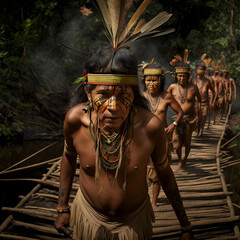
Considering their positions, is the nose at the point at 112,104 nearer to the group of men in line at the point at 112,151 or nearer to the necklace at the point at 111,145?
the group of men in line at the point at 112,151

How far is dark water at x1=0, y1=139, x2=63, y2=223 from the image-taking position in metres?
5.00

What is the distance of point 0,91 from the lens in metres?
8.31

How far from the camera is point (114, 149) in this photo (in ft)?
5.71

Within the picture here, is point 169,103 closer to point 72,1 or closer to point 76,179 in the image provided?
point 76,179

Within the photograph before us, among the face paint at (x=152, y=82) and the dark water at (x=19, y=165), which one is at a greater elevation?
the face paint at (x=152, y=82)

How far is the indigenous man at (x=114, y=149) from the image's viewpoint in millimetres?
1651

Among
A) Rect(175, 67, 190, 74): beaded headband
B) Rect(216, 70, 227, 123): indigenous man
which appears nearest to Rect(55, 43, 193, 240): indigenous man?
Rect(175, 67, 190, 74): beaded headband

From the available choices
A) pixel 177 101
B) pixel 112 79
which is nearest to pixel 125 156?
pixel 112 79

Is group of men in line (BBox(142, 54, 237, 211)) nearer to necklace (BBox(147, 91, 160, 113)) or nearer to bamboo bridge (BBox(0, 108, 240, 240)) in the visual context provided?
necklace (BBox(147, 91, 160, 113))

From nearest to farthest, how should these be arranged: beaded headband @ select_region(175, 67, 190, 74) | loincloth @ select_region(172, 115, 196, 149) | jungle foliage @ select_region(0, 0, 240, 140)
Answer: loincloth @ select_region(172, 115, 196, 149), beaded headband @ select_region(175, 67, 190, 74), jungle foliage @ select_region(0, 0, 240, 140)

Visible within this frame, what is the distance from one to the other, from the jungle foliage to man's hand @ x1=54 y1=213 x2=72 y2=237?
5.73 meters

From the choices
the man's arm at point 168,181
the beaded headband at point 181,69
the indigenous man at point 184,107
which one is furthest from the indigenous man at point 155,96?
the man's arm at point 168,181

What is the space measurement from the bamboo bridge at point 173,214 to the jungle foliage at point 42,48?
11.5 feet

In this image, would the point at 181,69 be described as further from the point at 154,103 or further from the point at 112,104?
the point at 112,104
